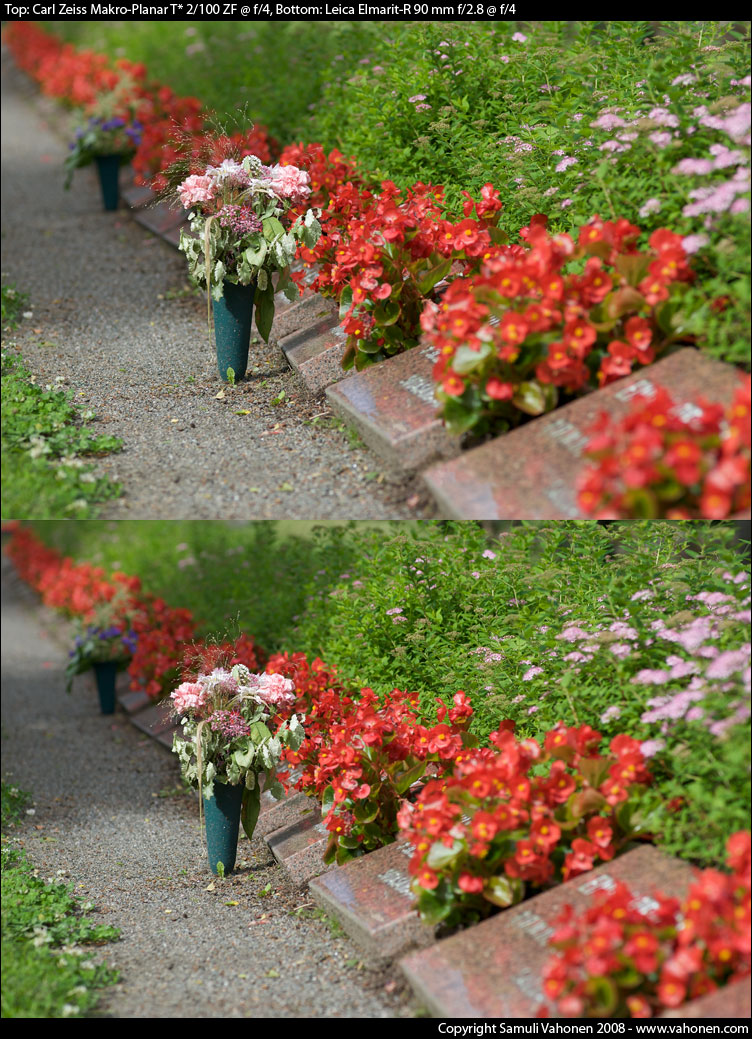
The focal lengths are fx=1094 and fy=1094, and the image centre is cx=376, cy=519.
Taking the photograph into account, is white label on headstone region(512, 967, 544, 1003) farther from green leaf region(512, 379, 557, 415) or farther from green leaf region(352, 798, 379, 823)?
green leaf region(512, 379, 557, 415)

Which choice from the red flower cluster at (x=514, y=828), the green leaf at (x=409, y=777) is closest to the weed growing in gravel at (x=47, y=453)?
the green leaf at (x=409, y=777)

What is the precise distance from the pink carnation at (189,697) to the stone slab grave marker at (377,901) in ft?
2.58

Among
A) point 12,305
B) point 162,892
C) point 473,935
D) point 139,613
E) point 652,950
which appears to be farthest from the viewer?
point 139,613

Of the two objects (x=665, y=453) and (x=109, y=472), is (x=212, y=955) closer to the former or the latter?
(x=109, y=472)

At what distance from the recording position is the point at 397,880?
147 inches

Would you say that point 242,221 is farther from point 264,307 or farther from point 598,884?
point 598,884

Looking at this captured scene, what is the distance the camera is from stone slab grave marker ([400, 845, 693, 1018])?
298 centimetres

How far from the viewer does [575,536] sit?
439 centimetres

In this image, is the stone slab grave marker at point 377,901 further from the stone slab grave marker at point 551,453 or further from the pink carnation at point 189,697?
the stone slab grave marker at point 551,453

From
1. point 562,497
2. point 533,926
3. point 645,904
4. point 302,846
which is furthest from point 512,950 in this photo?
point 302,846

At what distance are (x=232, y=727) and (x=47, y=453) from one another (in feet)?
4.17

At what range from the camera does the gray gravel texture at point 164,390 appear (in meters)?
3.98

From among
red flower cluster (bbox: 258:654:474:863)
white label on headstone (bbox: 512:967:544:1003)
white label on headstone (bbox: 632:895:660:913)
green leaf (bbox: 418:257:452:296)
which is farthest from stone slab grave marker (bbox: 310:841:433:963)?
green leaf (bbox: 418:257:452:296)

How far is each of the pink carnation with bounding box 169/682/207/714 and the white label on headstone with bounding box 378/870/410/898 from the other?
0.95 meters
